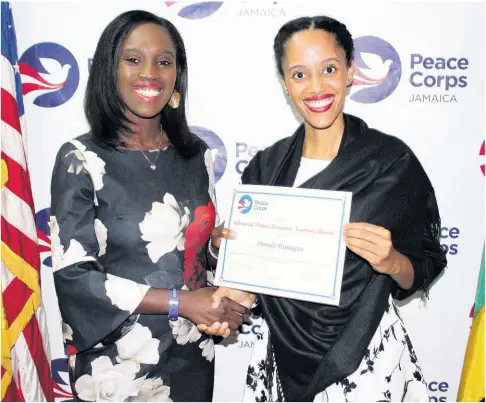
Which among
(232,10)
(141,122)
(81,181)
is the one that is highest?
(232,10)

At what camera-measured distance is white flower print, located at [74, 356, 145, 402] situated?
165 cm

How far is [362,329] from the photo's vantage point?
147 cm

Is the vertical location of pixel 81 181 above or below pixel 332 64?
below

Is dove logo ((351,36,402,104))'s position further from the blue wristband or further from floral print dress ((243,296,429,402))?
the blue wristband

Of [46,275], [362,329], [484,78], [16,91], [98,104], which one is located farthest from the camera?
[46,275]

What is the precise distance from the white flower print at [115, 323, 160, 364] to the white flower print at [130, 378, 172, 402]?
8 centimetres

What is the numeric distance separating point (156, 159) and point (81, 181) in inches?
11.4

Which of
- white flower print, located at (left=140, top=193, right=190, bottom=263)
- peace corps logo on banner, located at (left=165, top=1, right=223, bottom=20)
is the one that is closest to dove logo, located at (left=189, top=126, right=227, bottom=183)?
peace corps logo on banner, located at (left=165, top=1, right=223, bottom=20)

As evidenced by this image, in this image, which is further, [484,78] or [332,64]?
[484,78]

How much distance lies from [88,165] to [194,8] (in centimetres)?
123

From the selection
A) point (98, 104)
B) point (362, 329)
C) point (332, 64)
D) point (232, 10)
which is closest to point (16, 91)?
point (98, 104)

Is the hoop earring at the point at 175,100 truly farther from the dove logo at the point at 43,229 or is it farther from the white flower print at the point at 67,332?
the dove logo at the point at 43,229

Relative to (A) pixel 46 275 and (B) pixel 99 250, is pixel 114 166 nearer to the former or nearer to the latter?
(B) pixel 99 250

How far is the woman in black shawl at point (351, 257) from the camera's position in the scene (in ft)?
4.89
